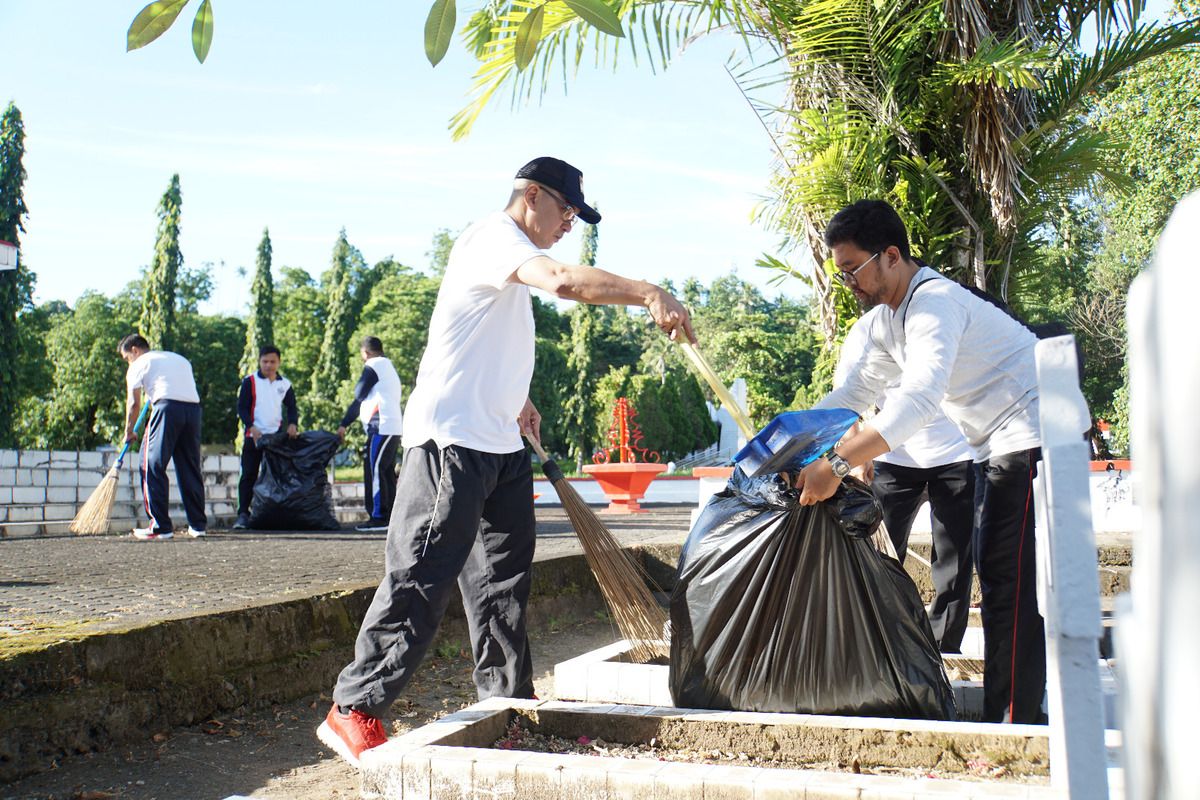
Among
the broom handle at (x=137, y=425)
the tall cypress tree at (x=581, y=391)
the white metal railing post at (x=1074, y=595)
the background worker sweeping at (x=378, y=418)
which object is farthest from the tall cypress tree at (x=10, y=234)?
the white metal railing post at (x=1074, y=595)

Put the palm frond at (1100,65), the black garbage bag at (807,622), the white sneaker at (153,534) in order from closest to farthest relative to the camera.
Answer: the black garbage bag at (807,622) < the palm frond at (1100,65) < the white sneaker at (153,534)

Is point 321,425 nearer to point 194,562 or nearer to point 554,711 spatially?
point 194,562

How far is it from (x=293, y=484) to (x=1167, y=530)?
31.7ft

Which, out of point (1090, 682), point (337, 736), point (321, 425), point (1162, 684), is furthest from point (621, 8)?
point (321, 425)

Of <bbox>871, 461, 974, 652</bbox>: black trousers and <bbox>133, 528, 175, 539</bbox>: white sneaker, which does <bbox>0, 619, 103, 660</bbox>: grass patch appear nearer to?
<bbox>871, 461, 974, 652</bbox>: black trousers

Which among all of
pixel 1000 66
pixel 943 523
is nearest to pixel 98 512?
pixel 943 523

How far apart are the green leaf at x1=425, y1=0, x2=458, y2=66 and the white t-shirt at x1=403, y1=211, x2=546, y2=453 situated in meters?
1.18

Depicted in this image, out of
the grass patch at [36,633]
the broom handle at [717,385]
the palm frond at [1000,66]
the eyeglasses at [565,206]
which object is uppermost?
the palm frond at [1000,66]

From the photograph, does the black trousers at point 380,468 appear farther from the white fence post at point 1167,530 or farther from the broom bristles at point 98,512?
the white fence post at point 1167,530

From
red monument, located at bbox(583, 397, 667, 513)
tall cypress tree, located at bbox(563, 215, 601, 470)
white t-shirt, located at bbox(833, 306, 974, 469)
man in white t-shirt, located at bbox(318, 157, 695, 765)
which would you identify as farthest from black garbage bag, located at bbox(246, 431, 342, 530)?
tall cypress tree, located at bbox(563, 215, 601, 470)

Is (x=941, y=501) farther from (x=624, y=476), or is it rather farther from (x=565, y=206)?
(x=624, y=476)

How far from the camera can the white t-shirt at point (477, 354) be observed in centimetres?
310

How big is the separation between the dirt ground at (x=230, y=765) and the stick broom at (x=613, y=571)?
767 millimetres

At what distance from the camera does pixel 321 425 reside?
5200cm
